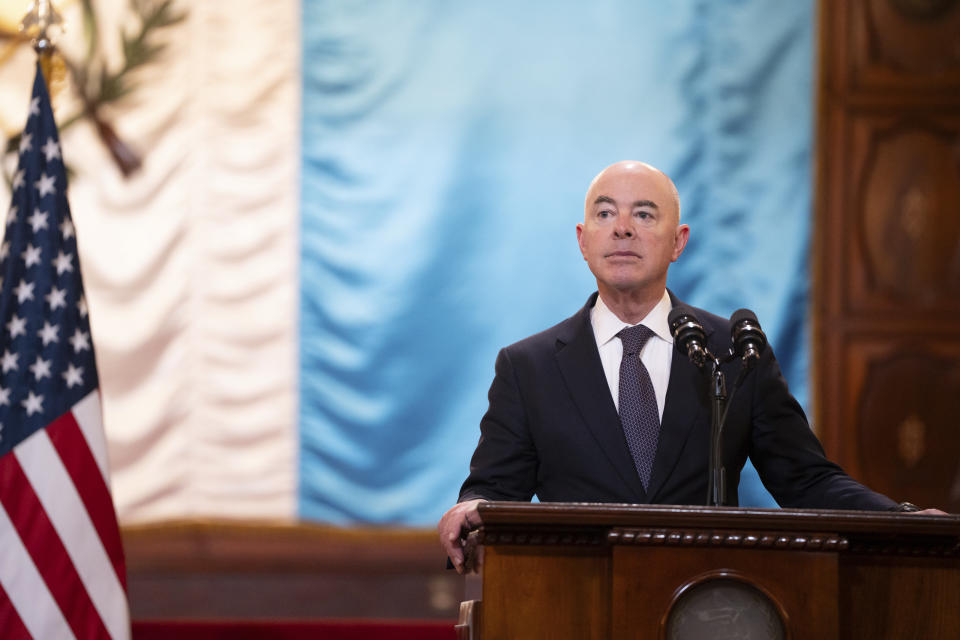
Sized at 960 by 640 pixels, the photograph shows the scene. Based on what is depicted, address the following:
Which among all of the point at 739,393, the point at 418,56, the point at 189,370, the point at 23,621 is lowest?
the point at 23,621

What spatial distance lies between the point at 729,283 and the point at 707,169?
50cm

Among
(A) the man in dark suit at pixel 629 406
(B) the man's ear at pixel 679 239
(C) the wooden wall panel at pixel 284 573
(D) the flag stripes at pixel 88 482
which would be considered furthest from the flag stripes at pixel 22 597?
(B) the man's ear at pixel 679 239

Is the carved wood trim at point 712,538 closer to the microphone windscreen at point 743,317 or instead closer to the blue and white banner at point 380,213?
the microphone windscreen at point 743,317

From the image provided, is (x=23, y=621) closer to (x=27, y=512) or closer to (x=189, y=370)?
(x=27, y=512)

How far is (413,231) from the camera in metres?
4.70

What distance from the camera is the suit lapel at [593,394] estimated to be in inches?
92.7

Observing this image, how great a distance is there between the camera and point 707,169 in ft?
15.8

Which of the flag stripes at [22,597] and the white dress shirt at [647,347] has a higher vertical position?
the white dress shirt at [647,347]

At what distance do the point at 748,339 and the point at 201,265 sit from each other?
9.92 feet

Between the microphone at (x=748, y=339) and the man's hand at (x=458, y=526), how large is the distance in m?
0.57

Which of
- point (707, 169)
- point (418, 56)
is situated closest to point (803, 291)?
point (707, 169)

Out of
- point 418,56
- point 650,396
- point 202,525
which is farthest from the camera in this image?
point 418,56

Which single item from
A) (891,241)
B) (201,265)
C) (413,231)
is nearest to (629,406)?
(413,231)

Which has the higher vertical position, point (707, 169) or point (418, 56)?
point (418, 56)
